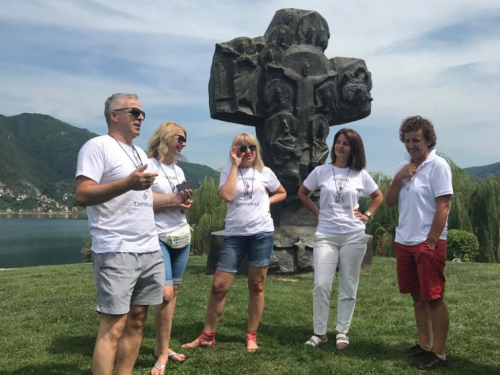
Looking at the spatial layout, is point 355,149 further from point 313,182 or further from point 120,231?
point 120,231

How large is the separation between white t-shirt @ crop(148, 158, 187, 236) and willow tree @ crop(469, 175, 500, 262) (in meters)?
14.0

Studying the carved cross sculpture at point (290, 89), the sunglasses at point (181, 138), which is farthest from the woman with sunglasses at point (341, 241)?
the carved cross sculpture at point (290, 89)

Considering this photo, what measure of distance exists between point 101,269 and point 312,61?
20.6ft

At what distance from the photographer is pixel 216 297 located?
3883mm

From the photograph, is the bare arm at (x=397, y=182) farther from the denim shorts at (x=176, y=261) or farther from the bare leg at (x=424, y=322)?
the denim shorts at (x=176, y=261)

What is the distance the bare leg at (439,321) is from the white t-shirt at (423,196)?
0.47m

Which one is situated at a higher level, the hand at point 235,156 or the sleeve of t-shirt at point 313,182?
the hand at point 235,156

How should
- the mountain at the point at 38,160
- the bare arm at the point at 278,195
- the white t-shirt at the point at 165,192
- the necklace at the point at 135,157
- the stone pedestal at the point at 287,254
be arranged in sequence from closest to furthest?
the necklace at the point at 135,157
the white t-shirt at the point at 165,192
the bare arm at the point at 278,195
the stone pedestal at the point at 287,254
the mountain at the point at 38,160

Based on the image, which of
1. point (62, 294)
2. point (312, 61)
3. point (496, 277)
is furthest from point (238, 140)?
point (496, 277)

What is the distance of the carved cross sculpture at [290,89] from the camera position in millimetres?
7574

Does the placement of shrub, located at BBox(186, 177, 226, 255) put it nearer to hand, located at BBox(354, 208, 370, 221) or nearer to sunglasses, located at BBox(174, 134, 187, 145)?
hand, located at BBox(354, 208, 370, 221)

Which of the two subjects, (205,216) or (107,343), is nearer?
(107,343)

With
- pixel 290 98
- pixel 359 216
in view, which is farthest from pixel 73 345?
pixel 290 98

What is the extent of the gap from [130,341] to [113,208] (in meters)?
0.82
